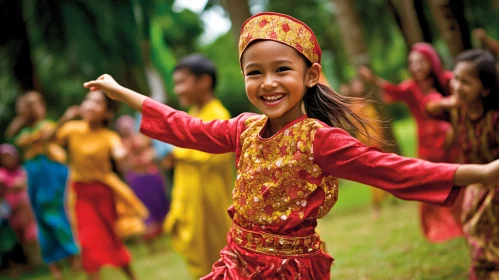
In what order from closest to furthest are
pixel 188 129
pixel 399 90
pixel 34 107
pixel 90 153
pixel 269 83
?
pixel 269 83 → pixel 188 129 → pixel 90 153 → pixel 399 90 → pixel 34 107

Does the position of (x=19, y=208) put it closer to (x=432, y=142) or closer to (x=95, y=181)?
(x=95, y=181)

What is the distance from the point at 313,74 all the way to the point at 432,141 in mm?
4091

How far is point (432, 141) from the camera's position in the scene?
6.30 metres

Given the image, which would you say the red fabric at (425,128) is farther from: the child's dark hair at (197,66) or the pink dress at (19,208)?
the pink dress at (19,208)

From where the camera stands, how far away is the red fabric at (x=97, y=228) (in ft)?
18.5

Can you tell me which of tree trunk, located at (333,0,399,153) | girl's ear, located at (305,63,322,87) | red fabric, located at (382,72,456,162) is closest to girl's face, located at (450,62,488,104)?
girl's ear, located at (305,63,322,87)

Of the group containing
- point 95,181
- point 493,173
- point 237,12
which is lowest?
point 493,173

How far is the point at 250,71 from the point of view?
2506mm

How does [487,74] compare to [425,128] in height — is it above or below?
above

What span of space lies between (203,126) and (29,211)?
6.97 m

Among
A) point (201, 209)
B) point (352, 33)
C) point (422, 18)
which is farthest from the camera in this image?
point (352, 33)

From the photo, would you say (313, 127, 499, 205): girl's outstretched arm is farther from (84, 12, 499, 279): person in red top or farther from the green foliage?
the green foliage

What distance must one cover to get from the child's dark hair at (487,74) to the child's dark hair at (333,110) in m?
1.63

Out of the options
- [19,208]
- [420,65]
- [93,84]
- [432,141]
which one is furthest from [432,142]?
[19,208]
